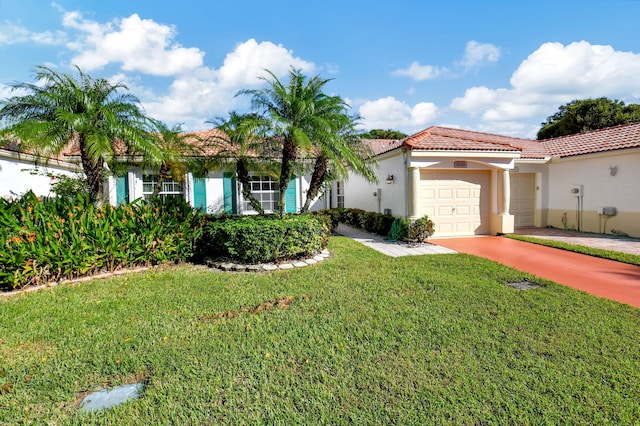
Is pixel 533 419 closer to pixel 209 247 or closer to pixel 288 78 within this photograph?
pixel 209 247

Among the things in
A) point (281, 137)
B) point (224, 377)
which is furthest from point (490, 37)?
point (224, 377)

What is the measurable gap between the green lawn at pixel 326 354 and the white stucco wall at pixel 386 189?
625 cm

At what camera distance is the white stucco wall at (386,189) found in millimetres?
12205

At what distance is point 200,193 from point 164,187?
1.61m

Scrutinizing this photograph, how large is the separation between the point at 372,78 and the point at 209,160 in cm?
756

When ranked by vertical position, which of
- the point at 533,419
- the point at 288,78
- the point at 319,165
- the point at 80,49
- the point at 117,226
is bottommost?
the point at 533,419

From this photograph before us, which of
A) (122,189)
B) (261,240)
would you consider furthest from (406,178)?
(122,189)

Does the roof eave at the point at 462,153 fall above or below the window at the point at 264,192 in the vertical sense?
above

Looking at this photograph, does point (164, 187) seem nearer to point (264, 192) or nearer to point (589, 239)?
point (264, 192)

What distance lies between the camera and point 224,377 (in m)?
3.31

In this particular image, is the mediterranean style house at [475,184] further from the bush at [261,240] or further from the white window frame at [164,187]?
the bush at [261,240]

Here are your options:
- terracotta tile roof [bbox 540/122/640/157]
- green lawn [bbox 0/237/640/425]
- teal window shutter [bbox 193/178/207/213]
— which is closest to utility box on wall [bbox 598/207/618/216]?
terracotta tile roof [bbox 540/122/640/157]

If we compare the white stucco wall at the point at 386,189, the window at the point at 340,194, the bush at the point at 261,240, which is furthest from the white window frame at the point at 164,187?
the window at the point at 340,194

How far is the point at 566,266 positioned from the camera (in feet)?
26.0
